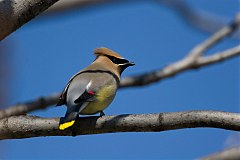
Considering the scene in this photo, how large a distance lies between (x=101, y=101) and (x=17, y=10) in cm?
108

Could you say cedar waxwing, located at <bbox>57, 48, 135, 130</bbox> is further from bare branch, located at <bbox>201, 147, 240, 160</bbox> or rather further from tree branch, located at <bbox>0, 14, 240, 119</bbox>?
bare branch, located at <bbox>201, 147, 240, 160</bbox>

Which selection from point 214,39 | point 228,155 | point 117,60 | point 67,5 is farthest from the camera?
point 67,5

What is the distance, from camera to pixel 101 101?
345 cm

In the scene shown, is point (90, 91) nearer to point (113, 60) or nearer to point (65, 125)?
point (65, 125)

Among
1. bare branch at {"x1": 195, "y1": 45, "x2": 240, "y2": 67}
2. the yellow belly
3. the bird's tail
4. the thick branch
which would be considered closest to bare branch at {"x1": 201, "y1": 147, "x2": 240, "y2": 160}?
the yellow belly

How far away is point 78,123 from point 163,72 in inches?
78.1

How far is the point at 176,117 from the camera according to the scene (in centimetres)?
253

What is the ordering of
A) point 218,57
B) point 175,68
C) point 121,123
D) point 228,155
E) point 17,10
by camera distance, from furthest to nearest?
point 175,68 → point 218,57 → point 228,155 → point 121,123 → point 17,10

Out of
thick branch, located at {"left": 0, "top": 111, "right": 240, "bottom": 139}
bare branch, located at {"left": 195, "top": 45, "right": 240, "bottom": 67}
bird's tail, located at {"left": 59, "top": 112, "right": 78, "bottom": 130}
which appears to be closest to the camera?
thick branch, located at {"left": 0, "top": 111, "right": 240, "bottom": 139}

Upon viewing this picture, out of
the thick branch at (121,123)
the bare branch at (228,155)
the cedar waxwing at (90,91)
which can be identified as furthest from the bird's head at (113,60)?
the thick branch at (121,123)

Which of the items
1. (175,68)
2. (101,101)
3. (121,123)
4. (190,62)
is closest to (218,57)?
(190,62)

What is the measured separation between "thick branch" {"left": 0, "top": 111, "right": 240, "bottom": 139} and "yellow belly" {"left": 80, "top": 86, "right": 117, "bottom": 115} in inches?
17.1

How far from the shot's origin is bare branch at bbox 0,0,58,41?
2541mm

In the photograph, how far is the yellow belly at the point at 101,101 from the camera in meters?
3.43
